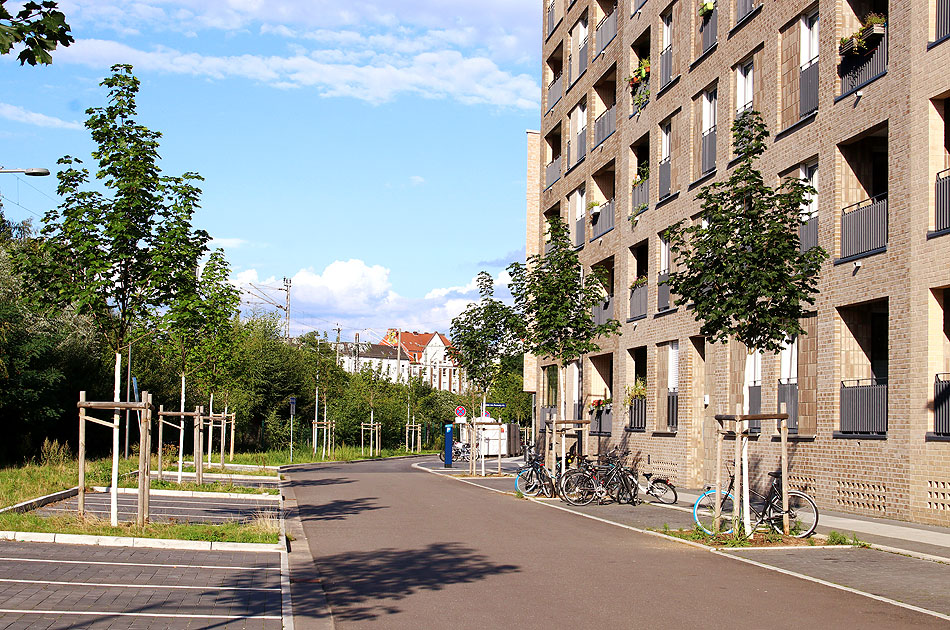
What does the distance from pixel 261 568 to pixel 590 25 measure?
3226 cm

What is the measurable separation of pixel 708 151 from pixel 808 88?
18.0 ft

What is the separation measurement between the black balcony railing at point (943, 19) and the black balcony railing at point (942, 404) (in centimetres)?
620

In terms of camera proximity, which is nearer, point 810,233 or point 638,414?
point 810,233

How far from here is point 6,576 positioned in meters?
10.0

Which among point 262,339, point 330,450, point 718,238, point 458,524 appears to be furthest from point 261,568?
point 262,339

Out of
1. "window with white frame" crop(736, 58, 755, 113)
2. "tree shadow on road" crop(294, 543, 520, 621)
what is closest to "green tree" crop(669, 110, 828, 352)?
"tree shadow on road" crop(294, 543, 520, 621)

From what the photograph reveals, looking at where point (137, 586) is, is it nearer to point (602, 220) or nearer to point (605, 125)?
point (602, 220)

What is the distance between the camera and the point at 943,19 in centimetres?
1791

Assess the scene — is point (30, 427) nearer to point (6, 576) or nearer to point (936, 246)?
point (6, 576)

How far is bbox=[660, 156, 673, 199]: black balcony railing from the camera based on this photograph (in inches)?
1208

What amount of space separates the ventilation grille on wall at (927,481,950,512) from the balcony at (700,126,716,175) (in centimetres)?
1226

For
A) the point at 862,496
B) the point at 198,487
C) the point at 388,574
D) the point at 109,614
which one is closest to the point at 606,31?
the point at 862,496

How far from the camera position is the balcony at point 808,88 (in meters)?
22.3

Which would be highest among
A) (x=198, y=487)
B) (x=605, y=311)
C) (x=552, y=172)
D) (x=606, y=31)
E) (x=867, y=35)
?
(x=606, y=31)
